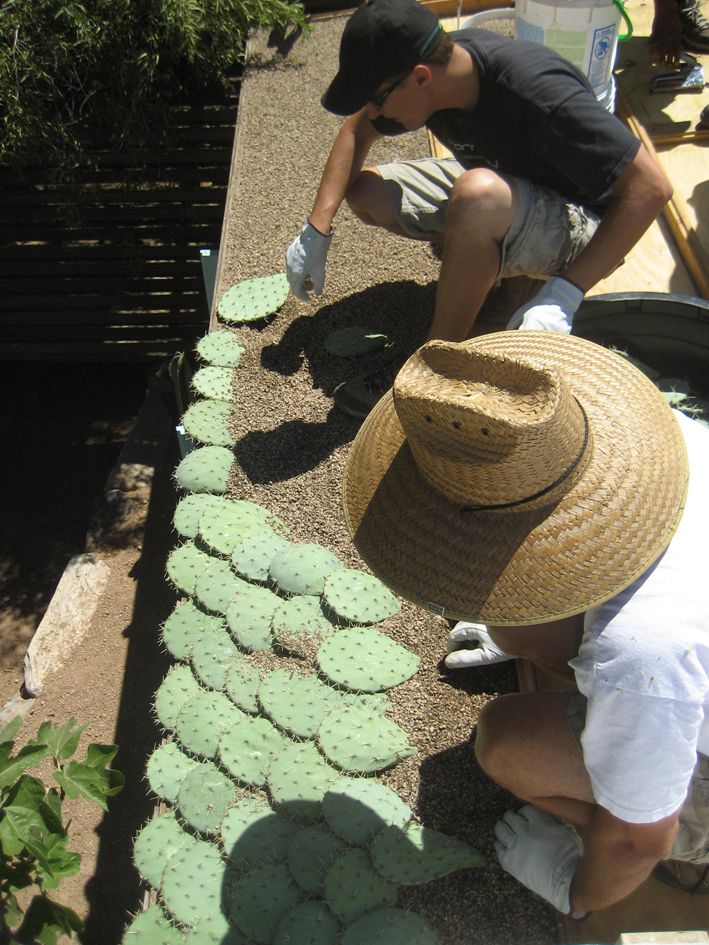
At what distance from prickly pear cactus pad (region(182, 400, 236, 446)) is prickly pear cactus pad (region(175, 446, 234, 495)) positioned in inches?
2.4

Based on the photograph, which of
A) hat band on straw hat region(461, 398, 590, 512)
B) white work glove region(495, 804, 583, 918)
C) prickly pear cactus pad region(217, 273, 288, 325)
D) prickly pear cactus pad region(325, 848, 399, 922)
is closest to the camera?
hat band on straw hat region(461, 398, 590, 512)

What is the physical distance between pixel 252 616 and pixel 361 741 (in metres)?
0.48

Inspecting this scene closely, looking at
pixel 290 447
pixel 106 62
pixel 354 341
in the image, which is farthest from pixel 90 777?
pixel 106 62

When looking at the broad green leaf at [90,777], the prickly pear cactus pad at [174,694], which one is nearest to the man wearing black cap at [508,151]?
the prickly pear cactus pad at [174,694]

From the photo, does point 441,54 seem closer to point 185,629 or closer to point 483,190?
point 483,190

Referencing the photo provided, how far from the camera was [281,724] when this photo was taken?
80.5 inches

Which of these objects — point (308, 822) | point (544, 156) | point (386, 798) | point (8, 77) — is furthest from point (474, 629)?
point (8, 77)

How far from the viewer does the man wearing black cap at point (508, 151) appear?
2158mm

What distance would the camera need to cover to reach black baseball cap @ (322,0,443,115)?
2186 millimetres

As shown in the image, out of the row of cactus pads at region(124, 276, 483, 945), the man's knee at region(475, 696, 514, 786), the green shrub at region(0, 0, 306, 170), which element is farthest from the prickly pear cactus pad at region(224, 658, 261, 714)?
the green shrub at region(0, 0, 306, 170)

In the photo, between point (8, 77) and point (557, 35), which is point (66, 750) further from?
point (8, 77)

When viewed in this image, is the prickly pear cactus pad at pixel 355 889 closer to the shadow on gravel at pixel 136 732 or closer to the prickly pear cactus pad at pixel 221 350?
the shadow on gravel at pixel 136 732

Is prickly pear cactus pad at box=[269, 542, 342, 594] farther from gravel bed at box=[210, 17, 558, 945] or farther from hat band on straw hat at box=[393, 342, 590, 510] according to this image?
hat band on straw hat at box=[393, 342, 590, 510]

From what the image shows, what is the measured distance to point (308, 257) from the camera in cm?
270
